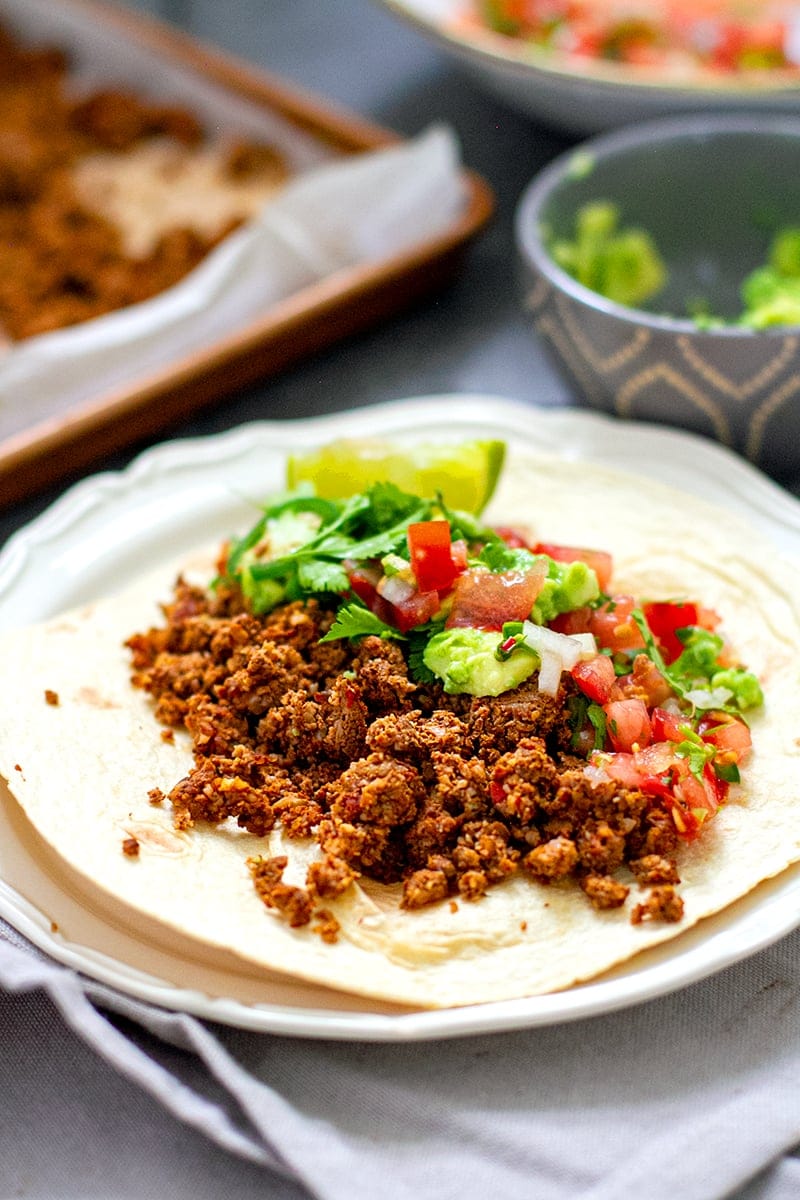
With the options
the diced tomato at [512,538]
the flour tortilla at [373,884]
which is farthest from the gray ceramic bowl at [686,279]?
the diced tomato at [512,538]

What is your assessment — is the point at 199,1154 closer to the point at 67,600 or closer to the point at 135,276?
the point at 67,600

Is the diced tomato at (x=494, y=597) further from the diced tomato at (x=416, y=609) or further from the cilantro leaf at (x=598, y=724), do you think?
the cilantro leaf at (x=598, y=724)

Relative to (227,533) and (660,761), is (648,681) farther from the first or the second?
(227,533)

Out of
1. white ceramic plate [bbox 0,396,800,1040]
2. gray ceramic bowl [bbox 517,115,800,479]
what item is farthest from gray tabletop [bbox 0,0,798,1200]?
gray ceramic bowl [bbox 517,115,800,479]

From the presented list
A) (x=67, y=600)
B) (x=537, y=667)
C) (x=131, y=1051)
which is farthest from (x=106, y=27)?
(x=131, y=1051)

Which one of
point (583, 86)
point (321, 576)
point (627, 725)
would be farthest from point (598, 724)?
point (583, 86)

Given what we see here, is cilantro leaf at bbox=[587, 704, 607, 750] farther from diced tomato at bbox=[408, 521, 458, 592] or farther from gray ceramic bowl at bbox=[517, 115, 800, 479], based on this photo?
gray ceramic bowl at bbox=[517, 115, 800, 479]
